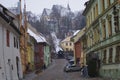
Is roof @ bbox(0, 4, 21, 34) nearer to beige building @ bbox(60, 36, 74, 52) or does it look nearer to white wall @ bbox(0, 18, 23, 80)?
white wall @ bbox(0, 18, 23, 80)

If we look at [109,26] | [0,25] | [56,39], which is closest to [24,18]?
[109,26]

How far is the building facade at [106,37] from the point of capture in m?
34.6

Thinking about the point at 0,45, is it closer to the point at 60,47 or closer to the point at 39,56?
A: the point at 39,56

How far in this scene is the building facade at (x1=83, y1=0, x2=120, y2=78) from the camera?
113ft

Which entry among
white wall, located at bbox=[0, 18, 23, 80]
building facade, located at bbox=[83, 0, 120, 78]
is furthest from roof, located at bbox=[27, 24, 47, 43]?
white wall, located at bbox=[0, 18, 23, 80]

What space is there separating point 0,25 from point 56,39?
131 m

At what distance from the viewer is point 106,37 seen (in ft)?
131

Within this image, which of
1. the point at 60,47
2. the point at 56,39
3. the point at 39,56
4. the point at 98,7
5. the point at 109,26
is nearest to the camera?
the point at 109,26

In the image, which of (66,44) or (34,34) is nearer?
(34,34)

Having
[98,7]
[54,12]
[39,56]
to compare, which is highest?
[54,12]

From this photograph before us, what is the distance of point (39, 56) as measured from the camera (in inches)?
3253

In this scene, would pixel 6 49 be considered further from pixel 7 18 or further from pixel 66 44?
pixel 66 44

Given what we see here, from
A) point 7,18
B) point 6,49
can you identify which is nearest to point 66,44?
point 6,49

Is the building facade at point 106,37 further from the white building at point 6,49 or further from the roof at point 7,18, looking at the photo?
the white building at point 6,49
